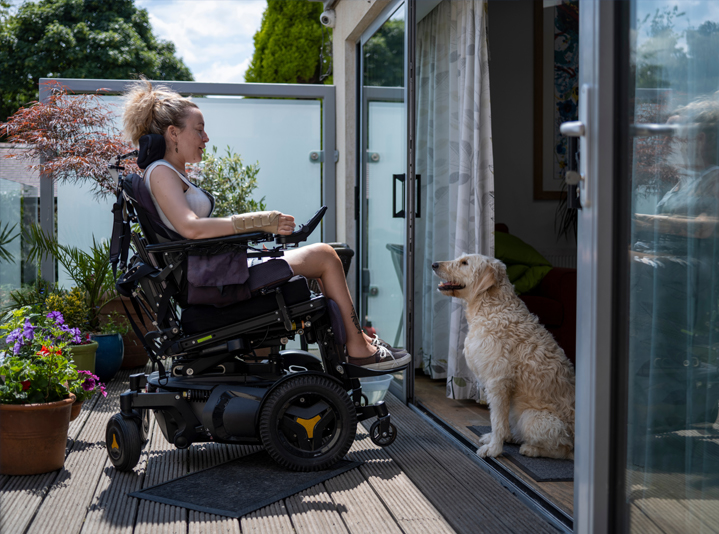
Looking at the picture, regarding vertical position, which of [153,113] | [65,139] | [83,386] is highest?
[65,139]

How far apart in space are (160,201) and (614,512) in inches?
68.8

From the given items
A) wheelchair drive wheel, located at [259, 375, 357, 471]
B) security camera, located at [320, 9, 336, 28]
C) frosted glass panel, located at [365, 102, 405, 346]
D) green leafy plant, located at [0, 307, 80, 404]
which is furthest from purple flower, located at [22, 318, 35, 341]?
security camera, located at [320, 9, 336, 28]

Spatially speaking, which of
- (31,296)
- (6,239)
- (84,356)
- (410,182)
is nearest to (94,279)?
(31,296)

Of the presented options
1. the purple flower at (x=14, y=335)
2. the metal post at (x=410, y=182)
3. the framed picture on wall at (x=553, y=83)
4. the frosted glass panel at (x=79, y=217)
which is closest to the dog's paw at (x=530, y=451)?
the metal post at (x=410, y=182)

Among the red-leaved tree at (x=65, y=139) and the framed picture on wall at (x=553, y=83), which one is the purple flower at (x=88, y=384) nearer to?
the red-leaved tree at (x=65, y=139)

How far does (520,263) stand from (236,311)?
2422 millimetres

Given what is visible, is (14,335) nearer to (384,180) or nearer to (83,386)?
(83,386)

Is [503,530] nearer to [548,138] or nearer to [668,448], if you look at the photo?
[668,448]

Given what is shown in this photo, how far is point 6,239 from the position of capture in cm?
464

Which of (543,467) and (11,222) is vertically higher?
(11,222)

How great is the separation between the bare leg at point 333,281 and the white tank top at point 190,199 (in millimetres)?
368

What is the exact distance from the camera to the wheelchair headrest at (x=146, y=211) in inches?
90.9

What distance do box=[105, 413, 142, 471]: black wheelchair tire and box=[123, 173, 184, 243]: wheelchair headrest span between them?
69 centimetres

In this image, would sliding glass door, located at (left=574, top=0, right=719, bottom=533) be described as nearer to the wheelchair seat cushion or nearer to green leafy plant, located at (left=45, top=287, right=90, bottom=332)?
the wheelchair seat cushion
